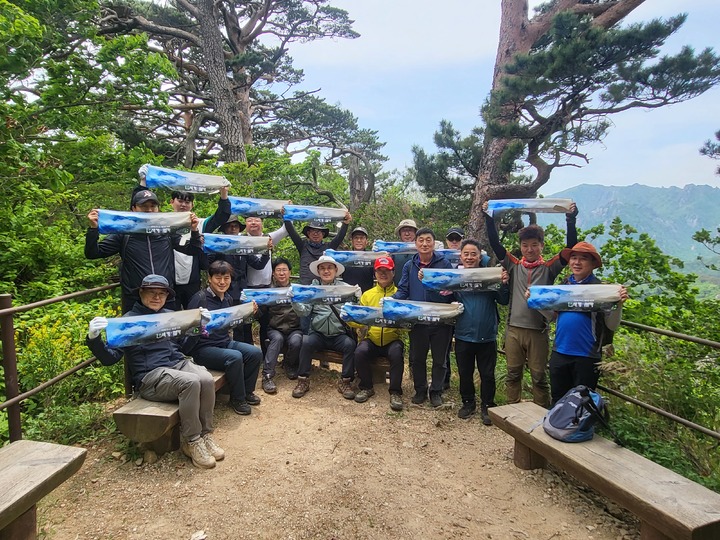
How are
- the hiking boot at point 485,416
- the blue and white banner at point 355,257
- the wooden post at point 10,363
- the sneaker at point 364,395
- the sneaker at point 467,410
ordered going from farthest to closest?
the blue and white banner at point 355,257, the sneaker at point 364,395, the sneaker at point 467,410, the hiking boot at point 485,416, the wooden post at point 10,363

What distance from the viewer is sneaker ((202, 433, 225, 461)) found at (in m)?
3.45

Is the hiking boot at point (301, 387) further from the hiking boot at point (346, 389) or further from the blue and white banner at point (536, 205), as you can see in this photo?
the blue and white banner at point (536, 205)

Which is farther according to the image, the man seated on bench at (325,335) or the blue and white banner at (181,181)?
the man seated on bench at (325,335)

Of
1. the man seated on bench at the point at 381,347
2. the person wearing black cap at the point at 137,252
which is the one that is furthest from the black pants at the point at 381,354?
the person wearing black cap at the point at 137,252

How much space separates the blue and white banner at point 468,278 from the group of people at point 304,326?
4.5 inches

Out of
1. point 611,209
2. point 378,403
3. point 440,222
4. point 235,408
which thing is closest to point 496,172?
point 440,222

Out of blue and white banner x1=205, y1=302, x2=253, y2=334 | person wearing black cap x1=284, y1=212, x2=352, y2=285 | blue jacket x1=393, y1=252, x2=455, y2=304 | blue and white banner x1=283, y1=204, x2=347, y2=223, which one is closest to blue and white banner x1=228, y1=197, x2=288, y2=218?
blue and white banner x1=283, y1=204, x2=347, y2=223

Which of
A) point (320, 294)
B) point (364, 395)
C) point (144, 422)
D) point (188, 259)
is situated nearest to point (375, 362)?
point (364, 395)

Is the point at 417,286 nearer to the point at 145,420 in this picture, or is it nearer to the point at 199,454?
the point at 199,454

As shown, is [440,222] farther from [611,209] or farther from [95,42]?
[611,209]

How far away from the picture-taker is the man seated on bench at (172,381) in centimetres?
334

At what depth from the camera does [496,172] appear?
25.4 ft

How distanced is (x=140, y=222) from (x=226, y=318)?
122 centimetres

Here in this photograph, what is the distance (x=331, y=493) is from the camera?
3.06 metres
